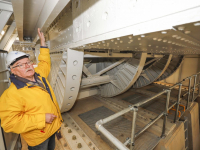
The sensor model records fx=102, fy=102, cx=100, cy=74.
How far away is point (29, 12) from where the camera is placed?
2.38 meters

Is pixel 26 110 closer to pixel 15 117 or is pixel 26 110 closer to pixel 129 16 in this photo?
pixel 15 117

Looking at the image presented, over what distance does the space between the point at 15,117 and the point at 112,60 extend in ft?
9.68

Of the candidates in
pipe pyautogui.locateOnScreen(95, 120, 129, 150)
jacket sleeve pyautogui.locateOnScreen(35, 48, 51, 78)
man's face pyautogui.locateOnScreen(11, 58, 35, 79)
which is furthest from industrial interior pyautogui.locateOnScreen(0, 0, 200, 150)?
man's face pyautogui.locateOnScreen(11, 58, 35, 79)

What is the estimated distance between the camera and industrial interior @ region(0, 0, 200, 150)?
62 centimetres

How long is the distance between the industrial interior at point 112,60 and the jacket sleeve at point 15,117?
2.07 feet

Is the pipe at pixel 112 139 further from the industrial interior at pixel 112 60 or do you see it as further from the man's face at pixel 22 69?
the man's face at pixel 22 69

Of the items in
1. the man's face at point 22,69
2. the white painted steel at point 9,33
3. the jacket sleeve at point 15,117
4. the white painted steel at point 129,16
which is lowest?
the jacket sleeve at point 15,117

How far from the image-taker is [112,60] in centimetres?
355

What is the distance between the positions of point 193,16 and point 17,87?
5.36 ft

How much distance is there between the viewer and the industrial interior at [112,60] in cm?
62

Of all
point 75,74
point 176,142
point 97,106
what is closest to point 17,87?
point 75,74

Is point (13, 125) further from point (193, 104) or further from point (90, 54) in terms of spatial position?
point (193, 104)

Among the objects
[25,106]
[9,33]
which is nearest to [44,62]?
[25,106]

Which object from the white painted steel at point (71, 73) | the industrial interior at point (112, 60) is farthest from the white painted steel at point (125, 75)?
the white painted steel at point (71, 73)
